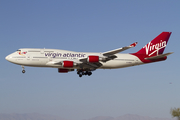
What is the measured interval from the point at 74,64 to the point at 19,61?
35.5 feet

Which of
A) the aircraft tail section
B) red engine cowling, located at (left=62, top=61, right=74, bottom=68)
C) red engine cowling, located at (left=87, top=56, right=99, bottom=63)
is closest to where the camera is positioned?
red engine cowling, located at (left=62, top=61, right=74, bottom=68)

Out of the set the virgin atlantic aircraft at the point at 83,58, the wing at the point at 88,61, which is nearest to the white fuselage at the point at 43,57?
the virgin atlantic aircraft at the point at 83,58

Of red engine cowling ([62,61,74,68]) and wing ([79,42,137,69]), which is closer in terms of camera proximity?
red engine cowling ([62,61,74,68])

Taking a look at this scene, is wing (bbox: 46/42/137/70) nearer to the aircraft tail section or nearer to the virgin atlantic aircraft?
the virgin atlantic aircraft

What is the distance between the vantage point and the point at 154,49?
66.5 metres

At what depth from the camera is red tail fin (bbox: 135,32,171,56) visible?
66.0m

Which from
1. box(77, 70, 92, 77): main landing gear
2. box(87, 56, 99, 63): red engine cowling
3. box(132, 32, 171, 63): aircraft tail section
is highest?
A: box(132, 32, 171, 63): aircraft tail section

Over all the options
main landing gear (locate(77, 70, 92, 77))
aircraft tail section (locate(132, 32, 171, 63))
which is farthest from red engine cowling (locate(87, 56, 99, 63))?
aircraft tail section (locate(132, 32, 171, 63))

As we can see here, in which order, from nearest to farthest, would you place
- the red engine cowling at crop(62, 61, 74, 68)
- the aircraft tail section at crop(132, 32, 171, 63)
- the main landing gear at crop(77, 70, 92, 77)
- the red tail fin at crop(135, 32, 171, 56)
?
1. the red engine cowling at crop(62, 61, 74, 68)
2. the main landing gear at crop(77, 70, 92, 77)
3. the aircraft tail section at crop(132, 32, 171, 63)
4. the red tail fin at crop(135, 32, 171, 56)

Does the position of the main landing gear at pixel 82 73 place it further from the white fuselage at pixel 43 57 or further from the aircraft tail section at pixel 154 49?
the aircraft tail section at pixel 154 49

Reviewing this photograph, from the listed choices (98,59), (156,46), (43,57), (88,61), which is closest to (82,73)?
(88,61)

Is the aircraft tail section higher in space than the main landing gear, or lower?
higher

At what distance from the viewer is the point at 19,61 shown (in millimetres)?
58344

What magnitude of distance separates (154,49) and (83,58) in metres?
17.5
